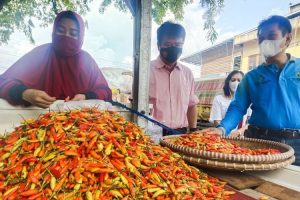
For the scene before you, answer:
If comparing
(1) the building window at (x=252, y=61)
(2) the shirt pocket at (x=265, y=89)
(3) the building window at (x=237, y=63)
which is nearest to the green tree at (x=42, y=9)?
(2) the shirt pocket at (x=265, y=89)

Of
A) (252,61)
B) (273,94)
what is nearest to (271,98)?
(273,94)

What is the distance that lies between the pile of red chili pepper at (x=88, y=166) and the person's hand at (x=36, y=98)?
24.5 inches

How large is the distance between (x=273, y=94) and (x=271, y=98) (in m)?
0.04

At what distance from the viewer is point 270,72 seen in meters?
2.57

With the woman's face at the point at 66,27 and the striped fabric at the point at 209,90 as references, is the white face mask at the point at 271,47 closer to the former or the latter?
the woman's face at the point at 66,27

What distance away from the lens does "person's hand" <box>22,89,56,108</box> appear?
204 centimetres

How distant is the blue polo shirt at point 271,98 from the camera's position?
2.40m

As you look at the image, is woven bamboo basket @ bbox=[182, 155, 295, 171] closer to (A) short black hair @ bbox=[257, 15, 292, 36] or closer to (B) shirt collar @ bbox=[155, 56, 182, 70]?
(A) short black hair @ bbox=[257, 15, 292, 36]

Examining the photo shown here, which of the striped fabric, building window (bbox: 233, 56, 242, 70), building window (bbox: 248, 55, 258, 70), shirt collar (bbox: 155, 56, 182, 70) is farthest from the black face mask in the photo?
building window (bbox: 233, 56, 242, 70)

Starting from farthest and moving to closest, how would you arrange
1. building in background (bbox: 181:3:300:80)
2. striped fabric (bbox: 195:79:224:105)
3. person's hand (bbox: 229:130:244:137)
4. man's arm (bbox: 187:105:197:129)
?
building in background (bbox: 181:3:300:80) < striped fabric (bbox: 195:79:224:105) < person's hand (bbox: 229:130:244:137) < man's arm (bbox: 187:105:197:129)

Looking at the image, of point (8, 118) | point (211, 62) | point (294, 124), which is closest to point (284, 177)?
point (294, 124)

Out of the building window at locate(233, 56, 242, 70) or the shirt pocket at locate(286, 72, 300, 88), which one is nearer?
the shirt pocket at locate(286, 72, 300, 88)

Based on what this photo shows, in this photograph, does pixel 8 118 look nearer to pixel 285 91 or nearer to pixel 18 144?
pixel 18 144

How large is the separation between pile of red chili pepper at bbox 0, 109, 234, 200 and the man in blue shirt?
1.09 meters
